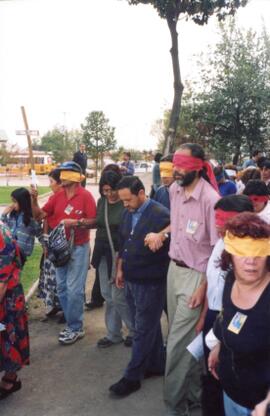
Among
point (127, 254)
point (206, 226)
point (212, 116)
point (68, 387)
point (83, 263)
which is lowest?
point (68, 387)

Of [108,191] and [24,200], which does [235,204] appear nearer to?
[108,191]

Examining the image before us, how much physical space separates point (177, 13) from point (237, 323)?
32.4 feet

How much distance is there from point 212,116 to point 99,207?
468 inches

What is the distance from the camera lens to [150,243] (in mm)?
3541

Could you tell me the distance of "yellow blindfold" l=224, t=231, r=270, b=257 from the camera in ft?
7.13

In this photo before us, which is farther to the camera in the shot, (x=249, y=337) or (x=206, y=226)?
(x=206, y=226)

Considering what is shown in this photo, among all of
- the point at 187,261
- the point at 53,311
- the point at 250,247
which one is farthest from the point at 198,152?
the point at 53,311

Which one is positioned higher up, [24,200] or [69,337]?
[24,200]

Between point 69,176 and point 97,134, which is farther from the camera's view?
point 97,134

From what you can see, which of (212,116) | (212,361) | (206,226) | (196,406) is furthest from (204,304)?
(212,116)

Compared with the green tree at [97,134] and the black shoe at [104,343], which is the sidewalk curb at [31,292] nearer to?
the black shoe at [104,343]

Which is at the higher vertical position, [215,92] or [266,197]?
[215,92]

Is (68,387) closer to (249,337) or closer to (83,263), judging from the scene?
(83,263)

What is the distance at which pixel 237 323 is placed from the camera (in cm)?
220
